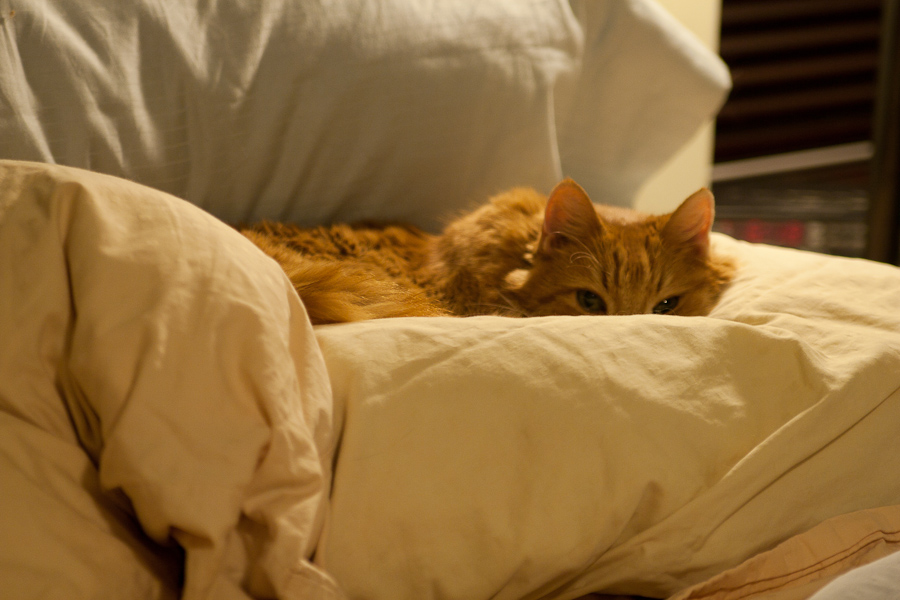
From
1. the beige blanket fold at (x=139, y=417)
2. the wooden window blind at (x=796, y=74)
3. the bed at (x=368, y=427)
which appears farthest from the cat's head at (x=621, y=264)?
the wooden window blind at (x=796, y=74)

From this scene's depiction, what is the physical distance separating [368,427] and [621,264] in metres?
0.67

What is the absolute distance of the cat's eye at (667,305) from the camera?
119cm

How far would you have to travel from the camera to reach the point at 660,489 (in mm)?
634

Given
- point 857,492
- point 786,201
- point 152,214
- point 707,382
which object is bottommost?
point 786,201

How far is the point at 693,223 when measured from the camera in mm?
1172

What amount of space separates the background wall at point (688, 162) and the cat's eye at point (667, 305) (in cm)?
88

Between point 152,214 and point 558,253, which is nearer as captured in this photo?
point 152,214

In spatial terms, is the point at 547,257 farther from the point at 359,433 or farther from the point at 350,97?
the point at 359,433

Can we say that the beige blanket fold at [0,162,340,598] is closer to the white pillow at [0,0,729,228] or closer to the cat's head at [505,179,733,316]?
the white pillow at [0,0,729,228]

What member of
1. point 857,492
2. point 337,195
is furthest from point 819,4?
point 857,492

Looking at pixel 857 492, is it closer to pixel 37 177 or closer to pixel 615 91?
pixel 37 177

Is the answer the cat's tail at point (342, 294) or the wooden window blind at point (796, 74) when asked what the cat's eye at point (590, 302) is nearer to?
the cat's tail at point (342, 294)

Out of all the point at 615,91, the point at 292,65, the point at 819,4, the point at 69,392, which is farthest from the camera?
the point at 819,4

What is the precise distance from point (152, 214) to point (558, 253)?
0.75 metres
